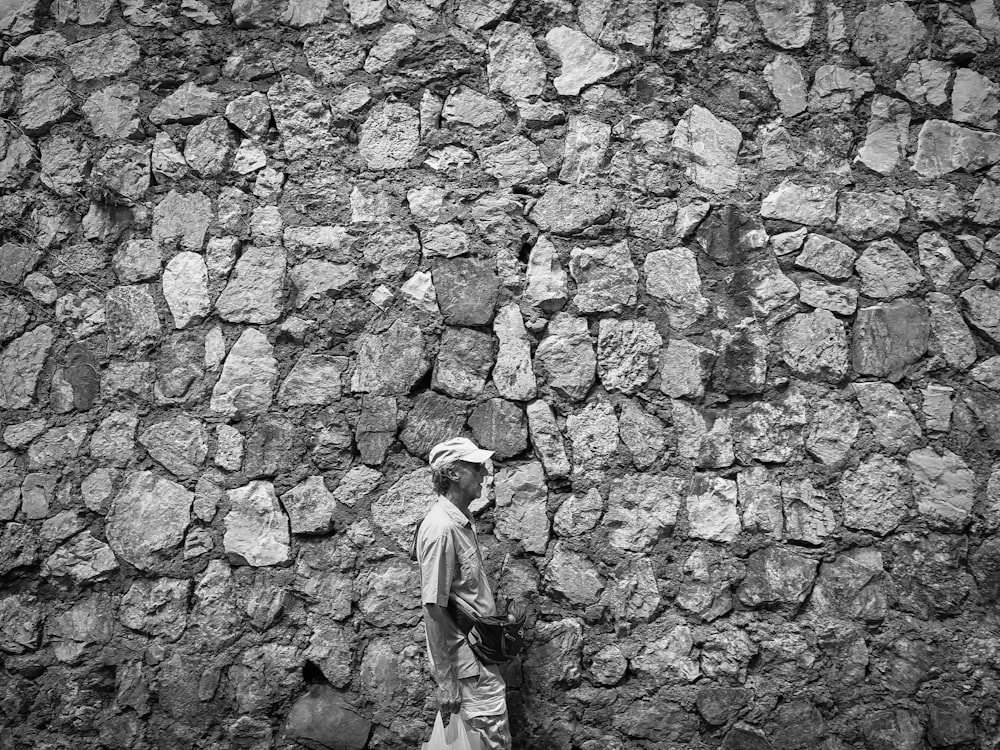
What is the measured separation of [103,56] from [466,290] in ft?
6.87

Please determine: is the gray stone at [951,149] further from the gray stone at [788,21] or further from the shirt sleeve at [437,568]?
the shirt sleeve at [437,568]

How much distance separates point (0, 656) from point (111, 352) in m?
1.42

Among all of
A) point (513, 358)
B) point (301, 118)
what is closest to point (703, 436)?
point (513, 358)

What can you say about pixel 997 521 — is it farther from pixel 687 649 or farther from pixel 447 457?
pixel 447 457

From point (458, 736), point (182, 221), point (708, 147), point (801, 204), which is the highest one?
point (708, 147)

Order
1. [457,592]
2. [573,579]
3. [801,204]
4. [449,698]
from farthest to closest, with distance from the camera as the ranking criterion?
1. [801,204]
2. [573,579]
3. [457,592]
4. [449,698]

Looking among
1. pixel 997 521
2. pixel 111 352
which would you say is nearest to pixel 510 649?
pixel 997 521

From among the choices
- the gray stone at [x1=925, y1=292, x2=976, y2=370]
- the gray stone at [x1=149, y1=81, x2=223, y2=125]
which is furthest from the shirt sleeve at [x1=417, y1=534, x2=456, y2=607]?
the gray stone at [x1=149, y1=81, x2=223, y2=125]

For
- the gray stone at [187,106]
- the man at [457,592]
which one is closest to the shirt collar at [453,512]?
the man at [457,592]

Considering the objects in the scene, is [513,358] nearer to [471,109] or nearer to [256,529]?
[471,109]

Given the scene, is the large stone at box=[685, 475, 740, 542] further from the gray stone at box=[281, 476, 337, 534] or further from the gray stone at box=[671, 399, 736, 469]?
the gray stone at box=[281, 476, 337, 534]

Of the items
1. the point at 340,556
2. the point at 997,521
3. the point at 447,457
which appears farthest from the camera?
the point at 340,556

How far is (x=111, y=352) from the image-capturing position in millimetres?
3619

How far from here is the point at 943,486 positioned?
3.15 metres
